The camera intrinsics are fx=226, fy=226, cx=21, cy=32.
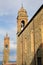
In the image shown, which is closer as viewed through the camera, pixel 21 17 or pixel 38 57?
pixel 38 57

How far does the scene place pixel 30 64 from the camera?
25.2 meters

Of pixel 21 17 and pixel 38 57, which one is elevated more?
pixel 21 17

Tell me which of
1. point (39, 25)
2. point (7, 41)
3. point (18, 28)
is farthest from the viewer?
point (7, 41)

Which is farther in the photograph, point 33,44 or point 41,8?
point 33,44

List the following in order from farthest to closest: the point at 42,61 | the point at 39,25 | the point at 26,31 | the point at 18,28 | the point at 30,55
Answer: the point at 18,28
the point at 26,31
the point at 30,55
the point at 39,25
the point at 42,61

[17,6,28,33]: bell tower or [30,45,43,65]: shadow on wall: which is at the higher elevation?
[17,6,28,33]: bell tower

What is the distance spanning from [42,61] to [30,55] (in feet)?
15.2

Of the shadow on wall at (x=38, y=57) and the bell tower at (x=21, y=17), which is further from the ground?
the bell tower at (x=21, y=17)

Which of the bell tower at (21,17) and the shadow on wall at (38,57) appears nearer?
the shadow on wall at (38,57)

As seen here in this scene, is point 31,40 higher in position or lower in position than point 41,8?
lower

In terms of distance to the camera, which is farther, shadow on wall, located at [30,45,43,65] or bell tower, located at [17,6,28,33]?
bell tower, located at [17,6,28,33]

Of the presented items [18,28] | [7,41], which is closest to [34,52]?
[18,28]

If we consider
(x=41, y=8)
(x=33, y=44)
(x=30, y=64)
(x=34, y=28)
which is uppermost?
(x=41, y=8)

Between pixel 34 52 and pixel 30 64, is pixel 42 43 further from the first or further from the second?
pixel 30 64
